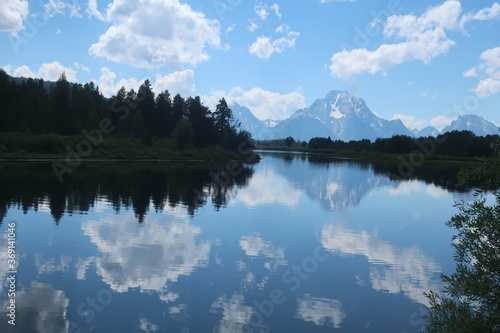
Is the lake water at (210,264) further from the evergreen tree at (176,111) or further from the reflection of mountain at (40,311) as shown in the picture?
the evergreen tree at (176,111)

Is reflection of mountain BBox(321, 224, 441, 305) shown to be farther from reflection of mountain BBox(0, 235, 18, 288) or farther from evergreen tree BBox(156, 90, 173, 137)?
evergreen tree BBox(156, 90, 173, 137)

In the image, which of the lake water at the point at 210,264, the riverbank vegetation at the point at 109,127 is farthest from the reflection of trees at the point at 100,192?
the riverbank vegetation at the point at 109,127

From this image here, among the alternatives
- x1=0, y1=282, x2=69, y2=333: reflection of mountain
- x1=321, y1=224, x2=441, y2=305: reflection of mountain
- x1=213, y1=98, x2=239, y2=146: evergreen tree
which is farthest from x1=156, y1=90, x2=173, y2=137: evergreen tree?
x1=0, y1=282, x2=69, y2=333: reflection of mountain

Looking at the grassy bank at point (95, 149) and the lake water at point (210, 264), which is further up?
the grassy bank at point (95, 149)

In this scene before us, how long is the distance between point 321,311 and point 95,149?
105 meters

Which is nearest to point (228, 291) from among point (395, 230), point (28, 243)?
point (28, 243)

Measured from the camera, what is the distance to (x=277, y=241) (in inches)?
1239

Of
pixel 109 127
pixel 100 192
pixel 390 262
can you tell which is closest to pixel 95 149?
pixel 109 127

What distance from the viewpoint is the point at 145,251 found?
26.0m

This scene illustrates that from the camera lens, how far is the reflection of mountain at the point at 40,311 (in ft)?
48.3

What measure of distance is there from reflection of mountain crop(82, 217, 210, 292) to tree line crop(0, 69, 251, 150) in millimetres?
86430

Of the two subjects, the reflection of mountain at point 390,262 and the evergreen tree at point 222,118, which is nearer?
the reflection of mountain at point 390,262

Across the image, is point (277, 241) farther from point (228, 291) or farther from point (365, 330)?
point (365, 330)

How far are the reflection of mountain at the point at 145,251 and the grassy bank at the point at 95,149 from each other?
2752 inches
